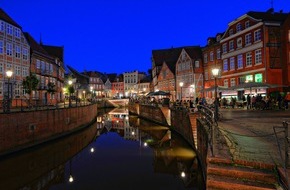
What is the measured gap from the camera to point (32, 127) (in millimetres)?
19750

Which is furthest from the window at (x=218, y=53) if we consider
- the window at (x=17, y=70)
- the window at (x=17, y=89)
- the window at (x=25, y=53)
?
the window at (x=17, y=89)

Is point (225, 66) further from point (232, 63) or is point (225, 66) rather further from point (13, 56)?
point (13, 56)

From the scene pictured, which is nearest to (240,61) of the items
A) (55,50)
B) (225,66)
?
(225,66)

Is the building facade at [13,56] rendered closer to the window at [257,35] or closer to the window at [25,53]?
the window at [25,53]

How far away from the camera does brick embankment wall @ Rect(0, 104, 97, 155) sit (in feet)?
55.2

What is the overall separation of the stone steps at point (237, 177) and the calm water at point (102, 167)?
5.79 meters

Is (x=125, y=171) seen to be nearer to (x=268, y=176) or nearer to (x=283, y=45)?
(x=268, y=176)

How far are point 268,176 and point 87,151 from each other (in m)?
17.0

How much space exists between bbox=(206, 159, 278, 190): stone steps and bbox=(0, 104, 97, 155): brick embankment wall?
14872 mm

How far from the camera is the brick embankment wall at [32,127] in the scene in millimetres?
16812

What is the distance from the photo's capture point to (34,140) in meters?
19.6

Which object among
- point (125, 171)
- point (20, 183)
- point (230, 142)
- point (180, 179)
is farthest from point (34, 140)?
point (230, 142)

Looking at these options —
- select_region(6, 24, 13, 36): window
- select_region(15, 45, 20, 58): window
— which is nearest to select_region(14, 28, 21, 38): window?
select_region(6, 24, 13, 36): window

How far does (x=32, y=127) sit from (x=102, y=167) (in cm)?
776
